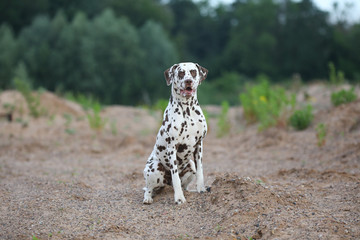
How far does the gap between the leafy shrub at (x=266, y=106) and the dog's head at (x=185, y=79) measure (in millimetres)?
6013

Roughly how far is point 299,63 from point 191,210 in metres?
36.2

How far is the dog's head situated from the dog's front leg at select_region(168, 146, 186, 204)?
0.73m

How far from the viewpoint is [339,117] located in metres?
10.4

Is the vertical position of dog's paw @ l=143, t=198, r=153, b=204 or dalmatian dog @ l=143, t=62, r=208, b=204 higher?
dalmatian dog @ l=143, t=62, r=208, b=204

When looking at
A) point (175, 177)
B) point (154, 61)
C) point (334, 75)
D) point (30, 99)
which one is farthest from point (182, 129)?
point (154, 61)

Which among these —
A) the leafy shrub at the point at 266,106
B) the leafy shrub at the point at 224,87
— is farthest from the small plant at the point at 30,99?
the leafy shrub at the point at 224,87

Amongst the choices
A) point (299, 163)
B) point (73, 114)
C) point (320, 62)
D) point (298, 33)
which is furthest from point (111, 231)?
point (298, 33)

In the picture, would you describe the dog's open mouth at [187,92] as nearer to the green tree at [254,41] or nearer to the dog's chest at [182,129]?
the dog's chest at [182,129]

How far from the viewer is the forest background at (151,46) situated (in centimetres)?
3094

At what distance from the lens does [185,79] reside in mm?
5246

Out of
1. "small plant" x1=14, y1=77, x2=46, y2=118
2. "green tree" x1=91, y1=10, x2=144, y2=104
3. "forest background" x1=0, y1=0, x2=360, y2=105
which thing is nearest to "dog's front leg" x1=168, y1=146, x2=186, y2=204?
"small plant" x1=14, y1=77, x2=46, y2=118

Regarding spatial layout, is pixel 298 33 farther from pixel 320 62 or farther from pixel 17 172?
pixel 17 172

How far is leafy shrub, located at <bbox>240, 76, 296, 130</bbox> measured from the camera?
11.2 m

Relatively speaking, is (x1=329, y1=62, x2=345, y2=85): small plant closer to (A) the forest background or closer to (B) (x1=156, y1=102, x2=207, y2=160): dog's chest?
(A) the forest background
